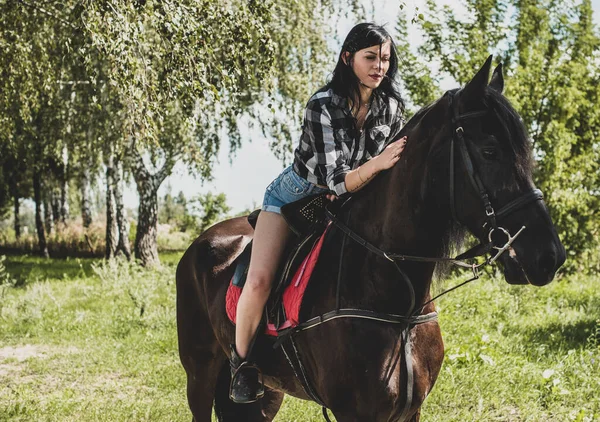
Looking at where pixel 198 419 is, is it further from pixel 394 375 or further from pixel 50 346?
pixel 50 346

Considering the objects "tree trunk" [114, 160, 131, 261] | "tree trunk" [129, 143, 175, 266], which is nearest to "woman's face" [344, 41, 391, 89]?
"tree trunk" [129, 143, 175, 266]

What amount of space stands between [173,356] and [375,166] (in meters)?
6.06

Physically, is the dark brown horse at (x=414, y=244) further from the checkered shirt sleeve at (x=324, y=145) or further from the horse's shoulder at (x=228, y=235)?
the horse's shoulder at (x=228, y=235)

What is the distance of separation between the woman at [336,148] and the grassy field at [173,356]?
2411 mm

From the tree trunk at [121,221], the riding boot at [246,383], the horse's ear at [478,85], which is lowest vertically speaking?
the tree trunk at [121,221]

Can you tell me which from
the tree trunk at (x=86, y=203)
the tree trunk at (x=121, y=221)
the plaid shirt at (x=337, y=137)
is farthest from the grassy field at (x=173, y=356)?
the tree trunk at (x=86, y=203)

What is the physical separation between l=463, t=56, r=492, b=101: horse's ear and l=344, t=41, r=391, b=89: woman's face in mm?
633

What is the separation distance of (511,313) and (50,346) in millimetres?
6602

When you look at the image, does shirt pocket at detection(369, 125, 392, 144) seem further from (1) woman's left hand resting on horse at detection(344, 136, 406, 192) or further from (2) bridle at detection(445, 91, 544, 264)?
(2) bridle at detection(445, 91, 544, 264)

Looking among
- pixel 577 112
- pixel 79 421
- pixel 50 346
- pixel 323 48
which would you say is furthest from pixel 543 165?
pixel 79 421

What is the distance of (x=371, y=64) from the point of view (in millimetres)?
3113

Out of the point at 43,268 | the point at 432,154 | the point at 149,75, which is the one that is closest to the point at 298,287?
the point at 432,154

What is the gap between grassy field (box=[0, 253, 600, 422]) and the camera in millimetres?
5645

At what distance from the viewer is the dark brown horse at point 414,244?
7.91 feet
